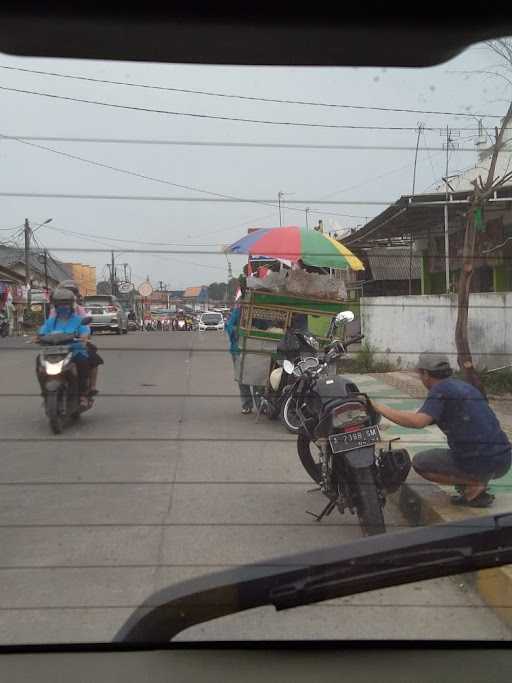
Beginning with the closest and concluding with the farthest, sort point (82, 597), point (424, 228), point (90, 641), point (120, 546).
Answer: point (90, 641) < point (82, 597) < point (120, 546) < point (424, 228)

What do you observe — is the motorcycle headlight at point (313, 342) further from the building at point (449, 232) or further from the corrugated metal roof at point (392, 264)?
the building at point (449, 232)

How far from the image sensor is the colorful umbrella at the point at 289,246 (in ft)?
10.9

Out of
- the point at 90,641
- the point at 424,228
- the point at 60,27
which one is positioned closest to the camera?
the point at 60,27

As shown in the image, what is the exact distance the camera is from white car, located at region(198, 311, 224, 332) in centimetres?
368

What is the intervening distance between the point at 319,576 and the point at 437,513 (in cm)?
100

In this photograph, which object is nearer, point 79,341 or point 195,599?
point 195,599

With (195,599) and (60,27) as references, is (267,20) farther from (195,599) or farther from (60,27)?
(195,599)

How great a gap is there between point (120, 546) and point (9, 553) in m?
0.48

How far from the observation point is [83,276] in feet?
12.0

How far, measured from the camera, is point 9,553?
10.5 feet

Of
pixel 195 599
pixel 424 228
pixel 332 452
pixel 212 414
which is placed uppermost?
pixel 424 228

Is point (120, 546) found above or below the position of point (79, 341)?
below

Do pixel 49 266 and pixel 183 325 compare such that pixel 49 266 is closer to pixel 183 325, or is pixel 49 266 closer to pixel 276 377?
pixel 183 325

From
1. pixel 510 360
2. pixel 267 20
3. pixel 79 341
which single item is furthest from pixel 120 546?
pixel 267 20
